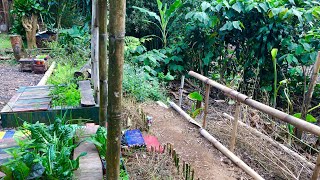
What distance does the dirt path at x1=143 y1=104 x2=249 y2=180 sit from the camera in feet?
8.12

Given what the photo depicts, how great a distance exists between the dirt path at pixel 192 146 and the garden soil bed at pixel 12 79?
2.32 metres

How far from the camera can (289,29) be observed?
4.47 metres

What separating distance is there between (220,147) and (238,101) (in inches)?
22.0

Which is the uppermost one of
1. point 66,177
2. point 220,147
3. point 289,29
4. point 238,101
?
point 289,29

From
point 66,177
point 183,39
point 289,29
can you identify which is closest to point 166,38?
point 183,39

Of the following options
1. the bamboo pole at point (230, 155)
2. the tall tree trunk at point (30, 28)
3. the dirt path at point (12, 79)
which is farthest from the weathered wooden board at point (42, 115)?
the tall tree trunk at point (30, 28)

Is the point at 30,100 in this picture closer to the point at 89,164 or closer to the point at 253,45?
the point at 89,164

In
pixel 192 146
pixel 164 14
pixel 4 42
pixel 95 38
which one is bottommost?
pixel 192 146

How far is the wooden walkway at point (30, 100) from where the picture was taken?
302 cm

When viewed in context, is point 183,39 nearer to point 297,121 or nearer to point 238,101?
point 238,101

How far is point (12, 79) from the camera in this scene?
521cm

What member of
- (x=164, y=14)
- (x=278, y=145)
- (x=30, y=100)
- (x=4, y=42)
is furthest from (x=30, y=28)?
(x=278, y=145)

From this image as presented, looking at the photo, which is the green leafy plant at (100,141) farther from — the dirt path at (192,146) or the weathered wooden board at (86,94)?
the weathered wooden board at (86,94)

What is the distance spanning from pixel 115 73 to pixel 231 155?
1.92 meters
